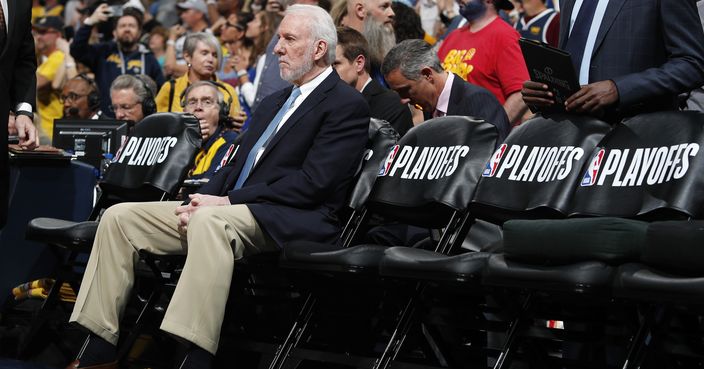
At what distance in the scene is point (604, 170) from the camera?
4.01 m

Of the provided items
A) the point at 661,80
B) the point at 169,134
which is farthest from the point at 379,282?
the point at 169,134

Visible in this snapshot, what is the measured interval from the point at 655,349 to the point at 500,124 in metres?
1.89

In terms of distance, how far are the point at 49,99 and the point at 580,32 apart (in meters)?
6.68

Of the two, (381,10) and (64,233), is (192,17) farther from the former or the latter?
(64,233)

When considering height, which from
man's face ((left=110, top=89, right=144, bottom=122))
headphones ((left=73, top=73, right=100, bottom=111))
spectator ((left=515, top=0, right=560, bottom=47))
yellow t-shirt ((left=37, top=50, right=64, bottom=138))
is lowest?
yellow t-shirt ((left=37, top=50, right=64, bottom=138))

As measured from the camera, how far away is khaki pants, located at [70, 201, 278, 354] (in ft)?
13.9

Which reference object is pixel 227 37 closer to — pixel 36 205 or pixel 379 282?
pixel 36 205

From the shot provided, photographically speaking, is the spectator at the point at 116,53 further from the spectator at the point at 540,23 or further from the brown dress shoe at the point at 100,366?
the brown dress shoe at the point at 100,366

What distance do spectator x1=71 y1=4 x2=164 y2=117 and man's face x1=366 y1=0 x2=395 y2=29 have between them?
121 inches

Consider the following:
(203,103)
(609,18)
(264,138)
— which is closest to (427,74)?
(264,138)

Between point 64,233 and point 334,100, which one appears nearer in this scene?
point 334,100

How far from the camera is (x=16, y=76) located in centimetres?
519

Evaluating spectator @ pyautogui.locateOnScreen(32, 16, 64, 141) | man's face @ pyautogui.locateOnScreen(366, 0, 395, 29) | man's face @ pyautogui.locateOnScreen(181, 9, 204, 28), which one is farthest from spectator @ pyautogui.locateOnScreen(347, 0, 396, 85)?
man's face @ pyautogui.locateOnScreen(181, 9, 204, 28)

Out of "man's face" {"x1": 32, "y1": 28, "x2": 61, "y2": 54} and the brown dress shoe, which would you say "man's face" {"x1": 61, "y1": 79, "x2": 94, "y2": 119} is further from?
the brown dress shoe
